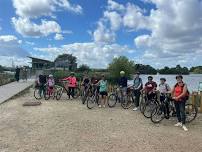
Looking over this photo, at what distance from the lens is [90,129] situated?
36.7ft

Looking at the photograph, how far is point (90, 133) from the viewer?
1054cm

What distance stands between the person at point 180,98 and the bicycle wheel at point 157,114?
749 mm

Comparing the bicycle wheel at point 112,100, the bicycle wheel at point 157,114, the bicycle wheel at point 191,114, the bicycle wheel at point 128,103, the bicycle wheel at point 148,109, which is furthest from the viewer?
the bicycle wheel at point 112,100

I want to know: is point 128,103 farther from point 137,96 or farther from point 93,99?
point 93,99

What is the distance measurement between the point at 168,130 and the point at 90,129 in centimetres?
244

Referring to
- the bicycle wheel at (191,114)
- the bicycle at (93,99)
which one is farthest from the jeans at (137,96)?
the bicycle wheel at (191,114)

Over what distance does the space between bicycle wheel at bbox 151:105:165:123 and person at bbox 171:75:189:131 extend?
0.75 meters

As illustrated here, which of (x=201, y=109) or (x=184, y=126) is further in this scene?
(x=201, y=109)

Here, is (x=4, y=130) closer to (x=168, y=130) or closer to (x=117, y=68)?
(x=168, y=130)

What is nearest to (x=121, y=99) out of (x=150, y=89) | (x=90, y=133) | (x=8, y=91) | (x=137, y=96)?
(x=137, y=96)

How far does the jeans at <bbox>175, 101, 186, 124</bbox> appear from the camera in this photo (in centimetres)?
1189

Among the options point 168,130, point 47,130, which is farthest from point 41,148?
point 168,130

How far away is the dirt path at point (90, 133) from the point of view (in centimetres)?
885

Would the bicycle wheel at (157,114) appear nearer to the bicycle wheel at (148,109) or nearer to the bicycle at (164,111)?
the bicycle at (164,111)
